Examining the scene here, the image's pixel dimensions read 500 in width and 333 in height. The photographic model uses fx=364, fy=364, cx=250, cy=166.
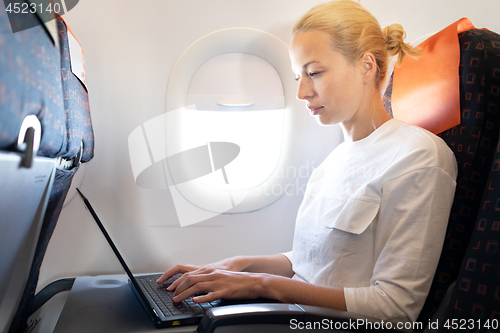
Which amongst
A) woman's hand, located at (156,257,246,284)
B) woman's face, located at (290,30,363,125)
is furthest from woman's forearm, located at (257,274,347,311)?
woman's face, located at (290,30,363,125)

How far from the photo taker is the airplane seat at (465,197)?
67 cm

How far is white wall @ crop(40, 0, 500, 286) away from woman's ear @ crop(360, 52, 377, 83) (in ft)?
1.76

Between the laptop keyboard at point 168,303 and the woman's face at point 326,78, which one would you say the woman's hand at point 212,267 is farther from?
the woman's face at point 326,78

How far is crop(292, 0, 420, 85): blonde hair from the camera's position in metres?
1.13

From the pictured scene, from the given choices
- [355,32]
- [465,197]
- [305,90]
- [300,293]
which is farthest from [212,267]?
[355,32]

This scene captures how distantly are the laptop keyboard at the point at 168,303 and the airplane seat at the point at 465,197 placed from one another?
19cm

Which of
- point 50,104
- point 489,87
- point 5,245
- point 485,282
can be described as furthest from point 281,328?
point 489,87

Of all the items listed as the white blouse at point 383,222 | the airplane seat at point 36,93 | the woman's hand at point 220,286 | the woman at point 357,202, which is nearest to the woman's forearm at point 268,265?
the woman at point 357,202

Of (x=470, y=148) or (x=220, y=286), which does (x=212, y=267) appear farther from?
(x=470, y=148)

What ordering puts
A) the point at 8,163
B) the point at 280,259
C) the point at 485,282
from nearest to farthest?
Result: the point at 8,163, the point at 485,282, the point at 280,259

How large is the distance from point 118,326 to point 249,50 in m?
1.17

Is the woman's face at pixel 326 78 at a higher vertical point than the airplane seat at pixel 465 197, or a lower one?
higher

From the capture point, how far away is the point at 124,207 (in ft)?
5.09

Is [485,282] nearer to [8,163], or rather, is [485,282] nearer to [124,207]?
[8,163]
